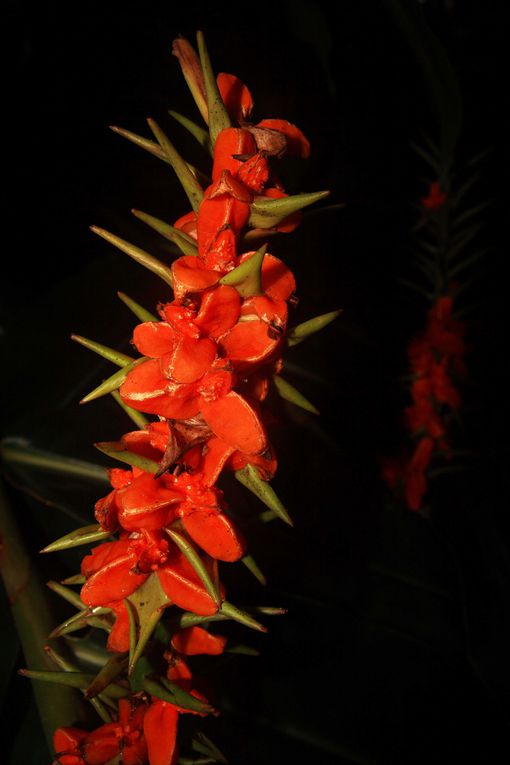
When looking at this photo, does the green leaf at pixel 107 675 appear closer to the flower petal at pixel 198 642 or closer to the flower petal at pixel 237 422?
the flower petal at pixel 198 642

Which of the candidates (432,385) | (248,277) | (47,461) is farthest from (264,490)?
(432,385)

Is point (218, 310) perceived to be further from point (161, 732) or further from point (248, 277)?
point (161, 732)

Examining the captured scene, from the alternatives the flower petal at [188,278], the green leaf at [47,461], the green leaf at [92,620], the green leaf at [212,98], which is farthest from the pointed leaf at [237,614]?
the green leaf at [47,461]

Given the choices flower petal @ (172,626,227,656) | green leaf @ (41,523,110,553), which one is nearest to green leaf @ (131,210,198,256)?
green leaf @ (41,523,110,553)

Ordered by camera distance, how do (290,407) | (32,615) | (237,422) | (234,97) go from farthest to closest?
1. (290,407)
2. (32,615)
3. (234,97)
4. (237,422)

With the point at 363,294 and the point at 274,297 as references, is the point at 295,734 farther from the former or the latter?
the point at 363,294

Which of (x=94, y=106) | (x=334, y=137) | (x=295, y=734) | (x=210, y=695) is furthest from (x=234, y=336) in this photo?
(x=334, y=137)

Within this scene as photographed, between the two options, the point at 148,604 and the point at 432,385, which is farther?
the point at 432,385
